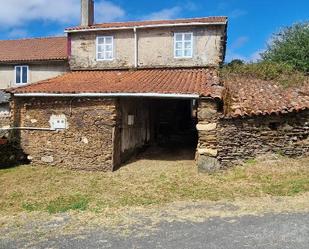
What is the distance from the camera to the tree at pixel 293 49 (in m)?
24.1

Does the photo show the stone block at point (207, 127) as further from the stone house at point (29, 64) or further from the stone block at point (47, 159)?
the stone house at point (29, 64)

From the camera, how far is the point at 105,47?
21.5m

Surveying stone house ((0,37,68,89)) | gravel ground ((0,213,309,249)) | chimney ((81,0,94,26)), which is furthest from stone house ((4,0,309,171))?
stone house ((0,37,68,89))

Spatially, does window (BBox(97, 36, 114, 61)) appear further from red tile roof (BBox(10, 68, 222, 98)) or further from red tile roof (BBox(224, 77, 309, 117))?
red tile roof (BBox(224, 77, 309, 117))

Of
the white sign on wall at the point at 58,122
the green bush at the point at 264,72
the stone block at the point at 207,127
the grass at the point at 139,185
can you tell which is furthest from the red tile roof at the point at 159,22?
the grass at the point at 139,185

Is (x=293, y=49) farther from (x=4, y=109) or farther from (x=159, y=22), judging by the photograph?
(x=4, y=109)

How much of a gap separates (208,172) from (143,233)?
583cm

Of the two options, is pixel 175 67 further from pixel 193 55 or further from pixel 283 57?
pixel 283 57

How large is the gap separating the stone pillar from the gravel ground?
4.84 metres

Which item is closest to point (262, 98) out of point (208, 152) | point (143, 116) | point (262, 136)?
point (262, 136)

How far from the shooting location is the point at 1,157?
48.9ft

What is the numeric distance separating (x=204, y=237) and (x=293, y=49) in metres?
19.9

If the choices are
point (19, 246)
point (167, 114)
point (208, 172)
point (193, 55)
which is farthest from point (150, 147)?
point (19, 246)

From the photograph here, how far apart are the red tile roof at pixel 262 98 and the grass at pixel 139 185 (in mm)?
1736
